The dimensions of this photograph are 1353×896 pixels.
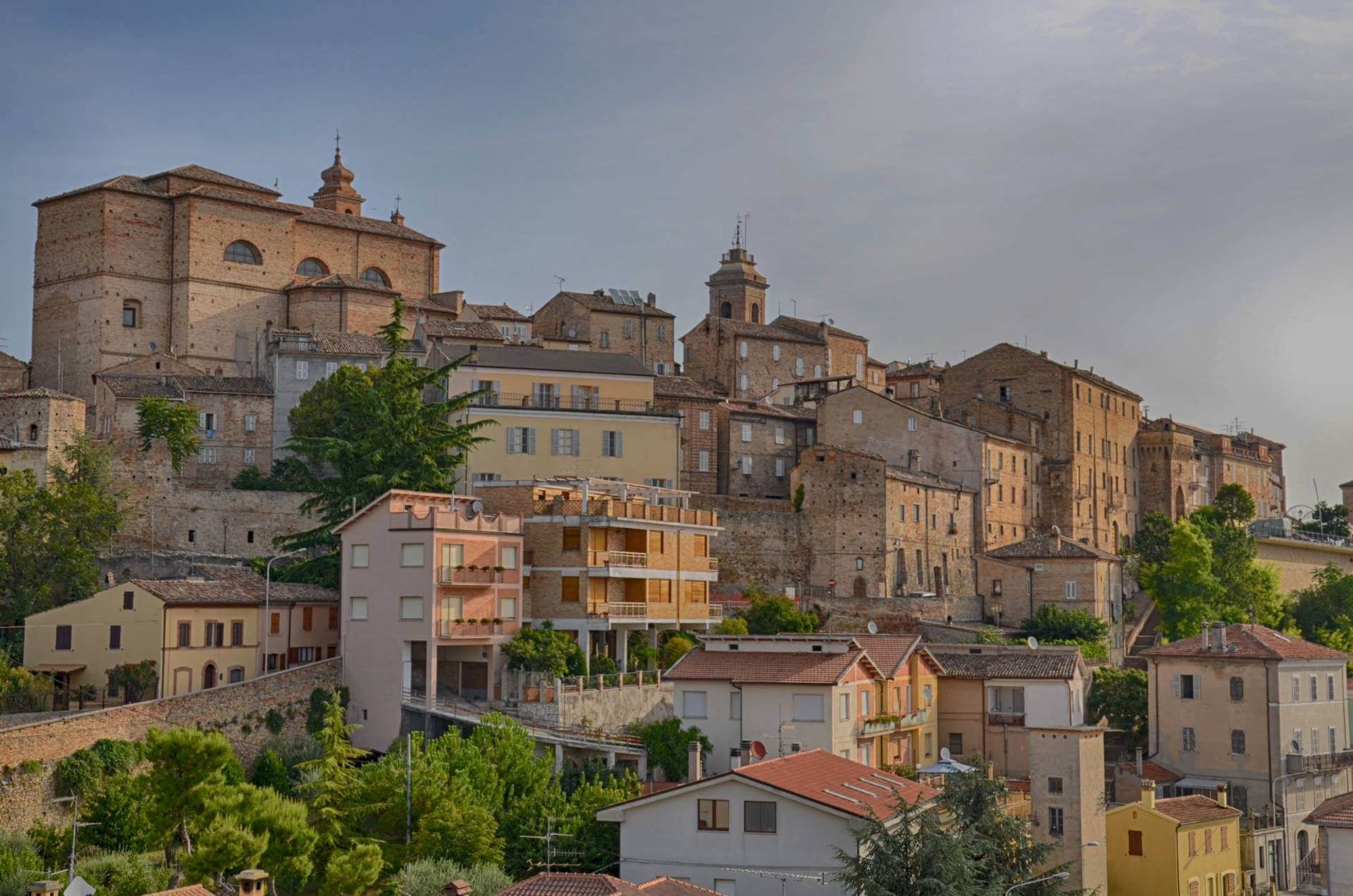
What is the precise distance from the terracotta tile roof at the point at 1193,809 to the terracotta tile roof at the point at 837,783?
8613 mm

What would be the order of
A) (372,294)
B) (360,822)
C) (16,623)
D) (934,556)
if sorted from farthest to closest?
(372,294) < (934,556) < (16,623) < (360,822)

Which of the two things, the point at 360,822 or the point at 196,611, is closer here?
the point at 360,822

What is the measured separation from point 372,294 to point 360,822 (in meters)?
44.2

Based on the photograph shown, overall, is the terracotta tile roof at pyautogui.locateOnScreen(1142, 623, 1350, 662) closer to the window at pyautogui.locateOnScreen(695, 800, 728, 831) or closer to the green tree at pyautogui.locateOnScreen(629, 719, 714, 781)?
the green tree at pyautogui.locateOnScreen(629, 719, 714, 781)

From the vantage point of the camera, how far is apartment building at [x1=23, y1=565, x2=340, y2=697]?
164 ft

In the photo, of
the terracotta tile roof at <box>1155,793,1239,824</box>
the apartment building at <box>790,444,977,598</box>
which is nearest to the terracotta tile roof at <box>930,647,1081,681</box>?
the terracotta tile roof at <box>1155,793,1239,824</box>

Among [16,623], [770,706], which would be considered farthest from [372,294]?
[770,706]

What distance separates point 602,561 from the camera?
2232 inches

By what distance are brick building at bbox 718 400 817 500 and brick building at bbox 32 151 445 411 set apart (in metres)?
16.9

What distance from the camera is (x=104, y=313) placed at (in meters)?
78.1

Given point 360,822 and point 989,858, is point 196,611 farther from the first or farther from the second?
point 989,858

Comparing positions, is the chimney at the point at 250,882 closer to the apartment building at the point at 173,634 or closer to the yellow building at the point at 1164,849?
the apartment building at the point at 173,634

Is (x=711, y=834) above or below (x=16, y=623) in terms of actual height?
below

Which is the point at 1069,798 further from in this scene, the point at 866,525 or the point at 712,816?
the point at 866,525
